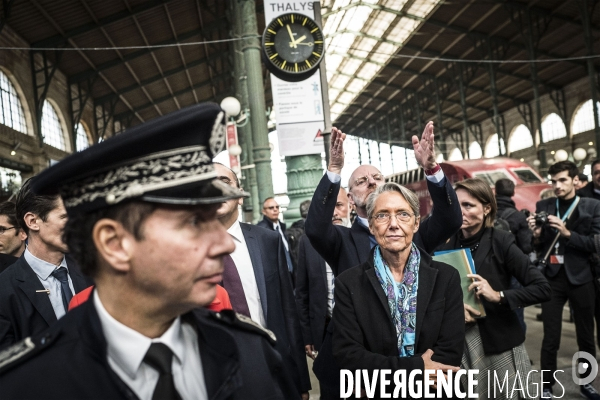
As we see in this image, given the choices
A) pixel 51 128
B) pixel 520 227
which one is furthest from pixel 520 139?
pixel 520 227

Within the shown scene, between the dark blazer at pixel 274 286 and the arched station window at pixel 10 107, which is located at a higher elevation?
the arched station window at pixel 10 107

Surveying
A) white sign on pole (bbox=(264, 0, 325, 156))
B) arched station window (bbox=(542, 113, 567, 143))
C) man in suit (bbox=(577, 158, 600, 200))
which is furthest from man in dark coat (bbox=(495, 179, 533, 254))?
arched station window (bbox=(542, 113, 567, 143))

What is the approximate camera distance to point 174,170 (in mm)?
1035

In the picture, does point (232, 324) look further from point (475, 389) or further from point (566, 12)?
point (566, 12)

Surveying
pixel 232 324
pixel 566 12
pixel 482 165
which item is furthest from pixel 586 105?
pixel 232 324

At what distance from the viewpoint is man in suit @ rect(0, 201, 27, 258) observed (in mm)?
3285

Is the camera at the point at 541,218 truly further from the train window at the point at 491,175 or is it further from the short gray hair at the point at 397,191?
the train window at the point at 491,175

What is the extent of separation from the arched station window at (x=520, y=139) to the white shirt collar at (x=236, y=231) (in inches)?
1183

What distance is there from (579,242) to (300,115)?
9.26 ft

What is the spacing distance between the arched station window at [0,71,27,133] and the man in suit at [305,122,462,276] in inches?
550

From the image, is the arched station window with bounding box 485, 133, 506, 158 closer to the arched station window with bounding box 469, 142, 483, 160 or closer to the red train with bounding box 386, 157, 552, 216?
the arched station window with bounding box 469, 142, 483, 160

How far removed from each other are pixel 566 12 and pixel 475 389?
64.7 ft

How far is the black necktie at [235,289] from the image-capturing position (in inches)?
98.0

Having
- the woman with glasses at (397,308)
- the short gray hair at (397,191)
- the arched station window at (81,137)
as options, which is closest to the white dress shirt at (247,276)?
the woman with glasses at (397,308)
